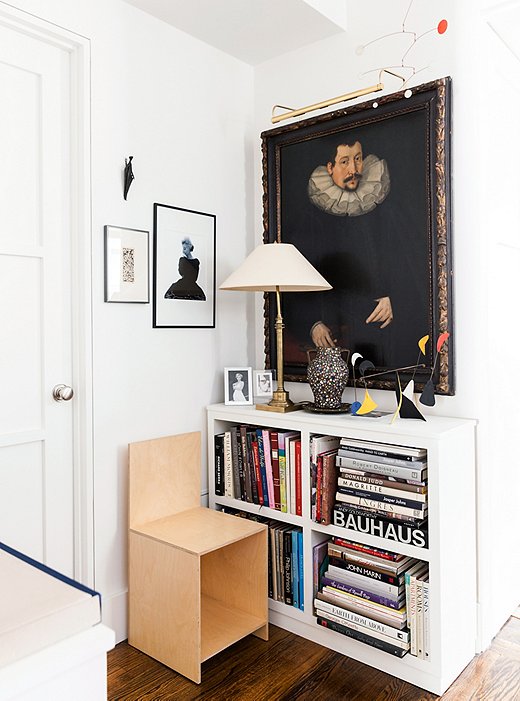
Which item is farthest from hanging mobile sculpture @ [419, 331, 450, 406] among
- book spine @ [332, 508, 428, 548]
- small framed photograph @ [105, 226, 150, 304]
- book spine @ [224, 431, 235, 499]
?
small framed photograph @ [105, 226, 150, 304]

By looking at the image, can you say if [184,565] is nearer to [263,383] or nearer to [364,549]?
[364,549]

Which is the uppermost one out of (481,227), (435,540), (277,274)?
(481,227)

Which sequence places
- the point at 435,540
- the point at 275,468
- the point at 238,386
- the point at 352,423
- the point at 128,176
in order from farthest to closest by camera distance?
the point at 238,386 < the point at 275,468 < the point at 128,176 < the point at 352,423 < the point at 435,540

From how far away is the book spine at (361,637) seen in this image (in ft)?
6.33

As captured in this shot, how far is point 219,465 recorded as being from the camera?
8.27ft

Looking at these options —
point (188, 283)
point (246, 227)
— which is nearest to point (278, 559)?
point (188, 283)

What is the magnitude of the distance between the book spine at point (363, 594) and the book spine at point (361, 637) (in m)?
0.12

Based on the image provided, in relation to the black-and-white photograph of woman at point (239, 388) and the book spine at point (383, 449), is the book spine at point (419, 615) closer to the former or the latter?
the book spine at point (383, 449)

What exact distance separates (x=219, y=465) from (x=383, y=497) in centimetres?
80

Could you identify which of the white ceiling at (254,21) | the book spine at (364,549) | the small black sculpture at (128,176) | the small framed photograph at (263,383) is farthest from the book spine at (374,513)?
the white ceiling at (254,21)

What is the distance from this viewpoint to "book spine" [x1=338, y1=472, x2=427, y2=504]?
1.89 metres

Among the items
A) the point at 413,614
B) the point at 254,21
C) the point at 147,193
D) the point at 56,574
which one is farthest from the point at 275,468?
the point at 254,21

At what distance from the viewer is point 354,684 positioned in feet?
6.41

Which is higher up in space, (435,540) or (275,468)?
(275,468)
